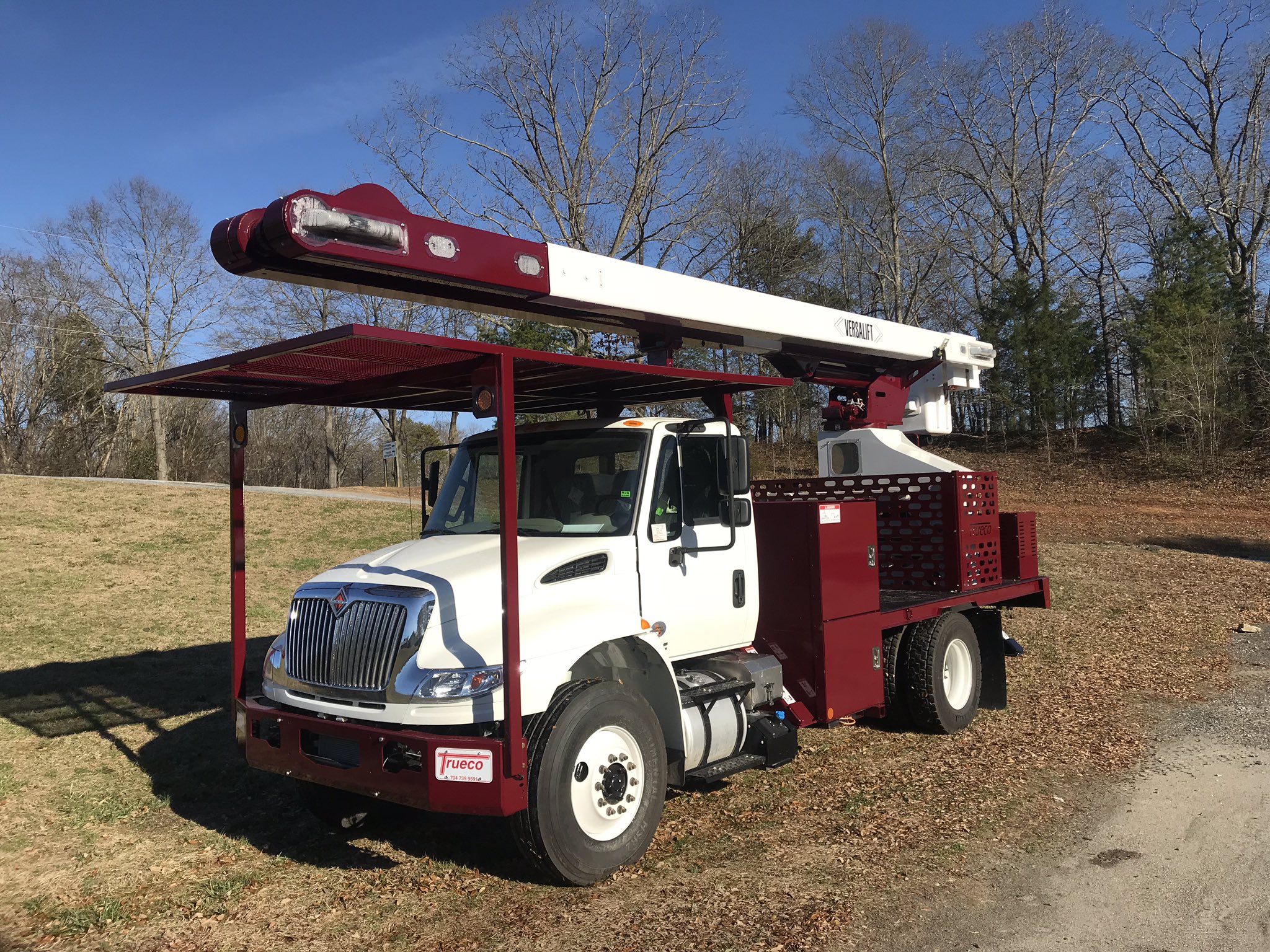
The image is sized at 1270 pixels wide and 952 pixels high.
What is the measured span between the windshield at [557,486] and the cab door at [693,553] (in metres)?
0.16

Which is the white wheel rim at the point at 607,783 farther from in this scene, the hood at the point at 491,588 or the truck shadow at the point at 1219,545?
the truck shadow at the point at 1219,545

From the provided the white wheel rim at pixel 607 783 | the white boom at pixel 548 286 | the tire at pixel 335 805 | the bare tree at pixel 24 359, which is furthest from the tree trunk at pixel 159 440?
the white wheel rim at pixel 607 783

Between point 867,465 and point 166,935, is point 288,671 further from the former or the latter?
point 867,465

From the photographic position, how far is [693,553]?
5.69 meters

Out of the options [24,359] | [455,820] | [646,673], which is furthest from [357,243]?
[24,359]

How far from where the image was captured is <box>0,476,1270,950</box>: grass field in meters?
4.44

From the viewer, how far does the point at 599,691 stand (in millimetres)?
4766

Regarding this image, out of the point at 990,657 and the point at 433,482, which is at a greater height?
the point at 433,482

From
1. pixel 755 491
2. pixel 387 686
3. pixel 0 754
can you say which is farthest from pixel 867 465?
pixel 0 754

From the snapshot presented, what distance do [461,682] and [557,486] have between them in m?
1.62

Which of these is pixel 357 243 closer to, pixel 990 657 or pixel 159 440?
pixel 990 657

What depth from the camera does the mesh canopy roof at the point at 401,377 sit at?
431cm

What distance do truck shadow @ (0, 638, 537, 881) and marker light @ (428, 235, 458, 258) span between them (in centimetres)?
324

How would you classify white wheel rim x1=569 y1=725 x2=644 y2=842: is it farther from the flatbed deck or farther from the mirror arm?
the flatbed deck
